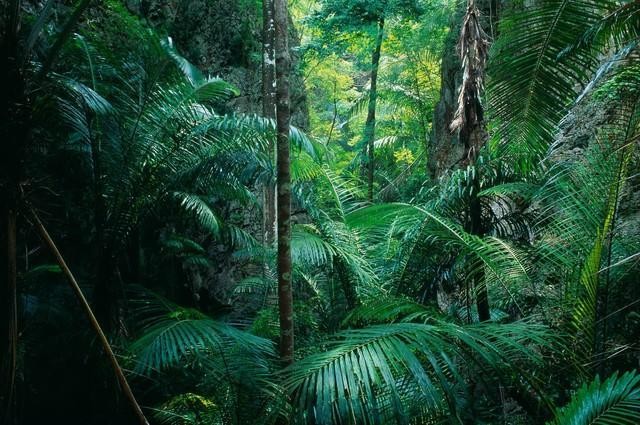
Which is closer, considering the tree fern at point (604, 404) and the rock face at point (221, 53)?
the tree fern at point (604, 404)

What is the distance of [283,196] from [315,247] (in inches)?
56.6

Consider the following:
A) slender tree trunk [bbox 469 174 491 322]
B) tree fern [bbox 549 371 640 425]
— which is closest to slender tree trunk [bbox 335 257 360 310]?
slender tree trunk [bbox 469 174 491 322]

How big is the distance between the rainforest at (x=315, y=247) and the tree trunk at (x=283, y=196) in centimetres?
2

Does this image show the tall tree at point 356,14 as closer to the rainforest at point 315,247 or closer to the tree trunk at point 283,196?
the rainforest at point 315,247

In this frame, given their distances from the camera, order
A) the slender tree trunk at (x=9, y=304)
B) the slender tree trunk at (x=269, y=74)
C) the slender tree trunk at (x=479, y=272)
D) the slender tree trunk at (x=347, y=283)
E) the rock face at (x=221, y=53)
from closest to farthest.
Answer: the slender tree trunk at (x=9, y=304) < the slender tree trunk at (x=479, y=272) < the slender tree trunk at (x=347, y=283) < the slender tree trunk at (x=269, y=74) < the rock face at (x=221, y=53)

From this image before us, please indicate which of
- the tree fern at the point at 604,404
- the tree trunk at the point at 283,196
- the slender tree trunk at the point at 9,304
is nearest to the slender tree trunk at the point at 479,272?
the tree trunk at the point at 283,196

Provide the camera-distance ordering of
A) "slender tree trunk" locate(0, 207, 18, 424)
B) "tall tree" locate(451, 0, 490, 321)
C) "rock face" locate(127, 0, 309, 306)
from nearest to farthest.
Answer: "slender tree trunk" locate(0, 207, 18, 424) < "tall tree" locate(451, 0, 490, 321) < "rock face" locate(127, 0, 309, 306)

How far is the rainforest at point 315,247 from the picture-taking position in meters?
2.80

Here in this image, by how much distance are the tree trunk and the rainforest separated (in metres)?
0.02

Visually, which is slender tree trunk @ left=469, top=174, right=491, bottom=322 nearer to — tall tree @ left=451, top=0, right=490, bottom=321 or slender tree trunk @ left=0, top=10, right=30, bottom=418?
tall tree @ left=451, top=0, right=490, bottom=321

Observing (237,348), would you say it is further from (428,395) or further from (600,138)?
(600,138)

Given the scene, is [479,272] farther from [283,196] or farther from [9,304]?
[9,304]

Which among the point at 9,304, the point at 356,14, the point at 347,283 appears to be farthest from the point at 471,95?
the point at 356,14

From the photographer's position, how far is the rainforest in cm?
280
